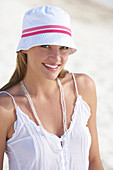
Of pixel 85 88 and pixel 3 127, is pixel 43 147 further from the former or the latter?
pixel 85 88

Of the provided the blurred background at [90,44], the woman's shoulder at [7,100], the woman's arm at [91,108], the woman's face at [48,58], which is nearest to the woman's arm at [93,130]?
the woman's arm at [91,108]

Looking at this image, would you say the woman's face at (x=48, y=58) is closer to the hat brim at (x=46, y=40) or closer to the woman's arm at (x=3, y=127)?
the hat brim at (x=46, y=40)

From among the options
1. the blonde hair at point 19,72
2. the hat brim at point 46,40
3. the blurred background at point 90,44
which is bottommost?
the blonde hair at point 19,72


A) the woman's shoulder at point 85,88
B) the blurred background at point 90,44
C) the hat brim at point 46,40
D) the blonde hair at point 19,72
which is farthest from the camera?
the blurred background at point 90,44

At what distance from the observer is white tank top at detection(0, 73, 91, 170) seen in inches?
75.7

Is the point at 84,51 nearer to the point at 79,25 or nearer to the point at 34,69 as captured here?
the point at 79,25

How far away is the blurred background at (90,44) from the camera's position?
19.2 feet

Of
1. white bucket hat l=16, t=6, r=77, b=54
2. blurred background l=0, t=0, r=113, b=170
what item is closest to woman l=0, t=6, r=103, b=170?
white bucket hat l=16, t=6, r=77, b=54

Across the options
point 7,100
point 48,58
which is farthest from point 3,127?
point 48,58

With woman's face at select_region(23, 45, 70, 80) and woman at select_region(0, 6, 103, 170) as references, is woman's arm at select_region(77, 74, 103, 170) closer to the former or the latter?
woman at select_region(0, 6, 103, 170)

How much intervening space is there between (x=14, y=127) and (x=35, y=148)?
0.52ft

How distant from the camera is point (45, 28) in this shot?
192 cm

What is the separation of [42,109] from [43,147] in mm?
265

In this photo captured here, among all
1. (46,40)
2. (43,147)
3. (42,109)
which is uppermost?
(46,40)
